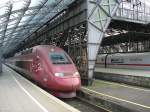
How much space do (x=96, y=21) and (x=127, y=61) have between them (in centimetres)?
1033

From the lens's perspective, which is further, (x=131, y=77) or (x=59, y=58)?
(x=131, y=77)

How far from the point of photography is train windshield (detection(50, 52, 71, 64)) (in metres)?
17.6

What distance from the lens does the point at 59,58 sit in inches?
712

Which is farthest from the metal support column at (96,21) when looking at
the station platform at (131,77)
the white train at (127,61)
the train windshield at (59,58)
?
the white train at (127,61)

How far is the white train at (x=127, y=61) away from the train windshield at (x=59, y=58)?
12.4 m

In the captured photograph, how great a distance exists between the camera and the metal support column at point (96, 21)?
2278 cm

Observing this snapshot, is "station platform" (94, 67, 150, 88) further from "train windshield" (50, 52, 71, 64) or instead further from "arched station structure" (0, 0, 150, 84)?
"train windshield" (50, 52, 71, 64)

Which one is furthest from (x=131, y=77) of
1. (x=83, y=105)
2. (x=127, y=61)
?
(x=83, y=105)

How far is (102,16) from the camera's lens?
23.6 metres

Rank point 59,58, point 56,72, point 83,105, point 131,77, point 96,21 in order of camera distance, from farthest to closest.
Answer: point 131,77, point 96,21, point 59,58, point 83,105, point 56,72

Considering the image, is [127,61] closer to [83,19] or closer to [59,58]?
[83,19]

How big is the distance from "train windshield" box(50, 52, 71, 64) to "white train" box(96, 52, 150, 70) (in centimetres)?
1245

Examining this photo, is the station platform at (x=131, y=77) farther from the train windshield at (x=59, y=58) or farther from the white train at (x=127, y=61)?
the train windshield at (x=59, y=58)

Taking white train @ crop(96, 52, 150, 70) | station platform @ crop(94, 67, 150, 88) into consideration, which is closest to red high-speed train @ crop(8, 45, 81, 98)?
station platform @ crop(94, 67, 150, 88)
